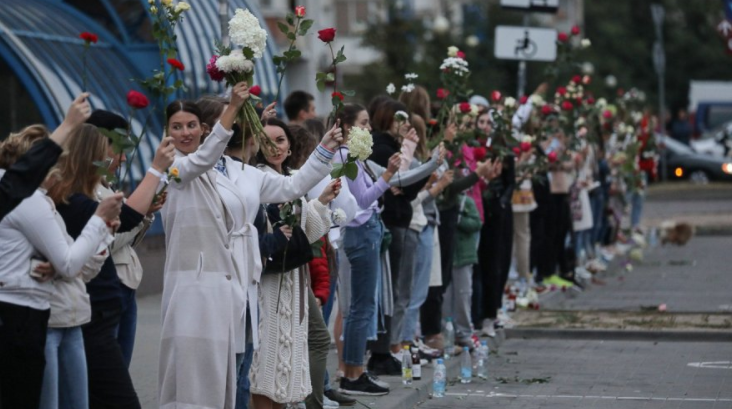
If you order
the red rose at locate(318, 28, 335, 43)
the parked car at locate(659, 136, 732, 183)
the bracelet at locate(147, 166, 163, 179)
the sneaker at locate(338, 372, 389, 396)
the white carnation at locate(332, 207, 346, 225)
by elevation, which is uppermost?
the parked car at locate(659, 136, 732, 183)

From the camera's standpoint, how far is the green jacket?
12.7 metres

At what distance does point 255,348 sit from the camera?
26.3 feet

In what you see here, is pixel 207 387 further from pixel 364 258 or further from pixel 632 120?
pixel 632 120

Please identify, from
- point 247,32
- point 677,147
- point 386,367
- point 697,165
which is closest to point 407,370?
point 386,367

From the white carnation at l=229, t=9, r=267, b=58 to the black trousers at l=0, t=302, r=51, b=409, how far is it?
1.69 m

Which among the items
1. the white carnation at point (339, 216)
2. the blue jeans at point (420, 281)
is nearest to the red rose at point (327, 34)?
the white carnation at point (339, 216)

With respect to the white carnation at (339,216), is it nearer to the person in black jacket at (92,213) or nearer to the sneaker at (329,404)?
the sneaker at (329,404)

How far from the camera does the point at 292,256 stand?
8297mm

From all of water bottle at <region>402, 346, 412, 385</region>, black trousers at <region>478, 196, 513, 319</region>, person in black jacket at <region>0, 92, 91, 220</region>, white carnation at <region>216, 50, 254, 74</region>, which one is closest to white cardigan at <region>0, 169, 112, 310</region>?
person in black jacket at <region>0, 92, 91, 220</region>

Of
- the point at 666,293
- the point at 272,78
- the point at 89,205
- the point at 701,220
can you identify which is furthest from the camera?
the point at 701,220

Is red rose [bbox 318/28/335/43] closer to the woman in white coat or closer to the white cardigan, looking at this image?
the woman in white coat

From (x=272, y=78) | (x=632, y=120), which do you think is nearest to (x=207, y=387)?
(x=272, y=78)

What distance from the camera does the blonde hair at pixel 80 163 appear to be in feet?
22.5

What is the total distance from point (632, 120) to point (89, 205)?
17382mm
